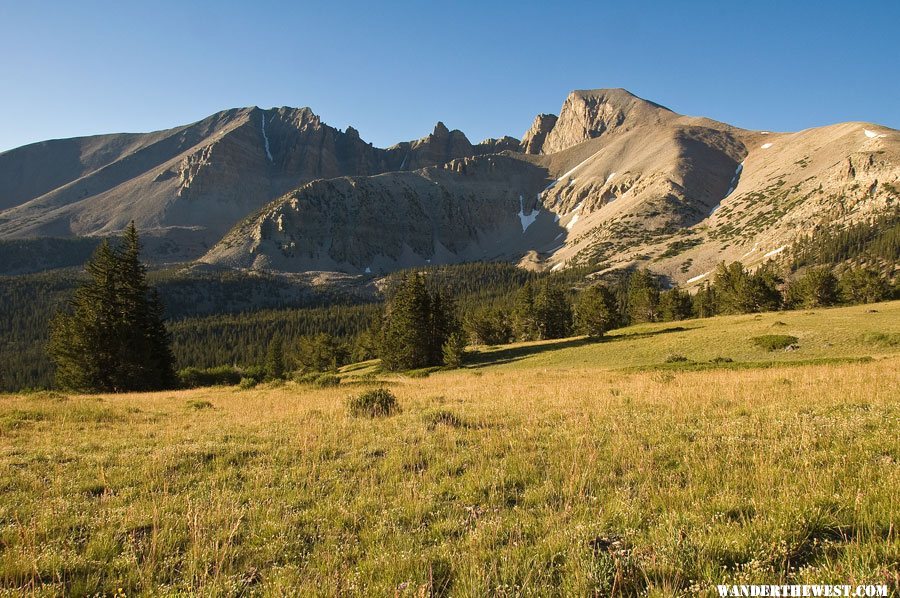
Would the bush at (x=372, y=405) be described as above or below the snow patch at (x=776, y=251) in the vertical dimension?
below

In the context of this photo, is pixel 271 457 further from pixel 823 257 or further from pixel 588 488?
pixel 823 257

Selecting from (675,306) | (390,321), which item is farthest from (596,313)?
(675,306)

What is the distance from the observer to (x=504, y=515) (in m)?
5.41

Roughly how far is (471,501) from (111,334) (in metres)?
40.5

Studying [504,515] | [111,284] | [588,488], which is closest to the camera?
[504,515]

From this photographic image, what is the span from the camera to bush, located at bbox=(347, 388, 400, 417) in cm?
1348

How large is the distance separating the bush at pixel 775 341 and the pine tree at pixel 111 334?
51.6 m

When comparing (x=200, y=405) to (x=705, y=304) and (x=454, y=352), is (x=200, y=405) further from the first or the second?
(x=705, y=304)

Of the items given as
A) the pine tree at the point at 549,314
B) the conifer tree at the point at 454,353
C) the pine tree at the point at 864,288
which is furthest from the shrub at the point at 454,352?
the pine tree at the point at 864,288

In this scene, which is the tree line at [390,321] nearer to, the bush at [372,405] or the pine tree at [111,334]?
the pine tree at [111,334]

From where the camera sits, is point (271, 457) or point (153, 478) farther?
point (271, 457)

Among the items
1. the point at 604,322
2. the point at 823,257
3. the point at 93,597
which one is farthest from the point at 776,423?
the point at 823,257

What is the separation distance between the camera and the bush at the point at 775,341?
33.2 meters

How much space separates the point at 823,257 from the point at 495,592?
656ft
